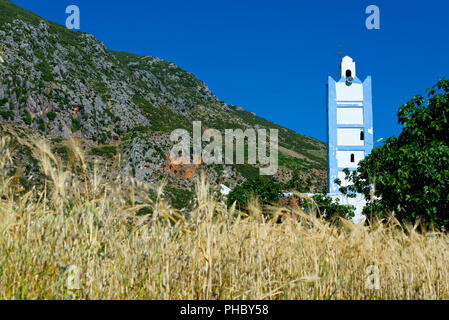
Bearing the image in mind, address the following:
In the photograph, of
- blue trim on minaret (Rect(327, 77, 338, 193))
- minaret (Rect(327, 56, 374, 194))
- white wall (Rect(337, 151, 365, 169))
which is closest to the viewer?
blue trim on minaret (Rect(327, 77, 338, 193))

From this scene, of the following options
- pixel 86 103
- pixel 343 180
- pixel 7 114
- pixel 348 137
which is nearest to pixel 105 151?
pixel 86 103

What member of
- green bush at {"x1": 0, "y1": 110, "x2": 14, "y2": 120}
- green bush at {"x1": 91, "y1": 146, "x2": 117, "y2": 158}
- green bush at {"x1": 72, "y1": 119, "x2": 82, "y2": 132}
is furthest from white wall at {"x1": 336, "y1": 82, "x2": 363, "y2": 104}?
green bush at {"x1": 0, "y1": 110, "x2": 14, "y2": 120}

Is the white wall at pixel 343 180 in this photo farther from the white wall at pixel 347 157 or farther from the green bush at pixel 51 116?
the green bush at pixel 51 116

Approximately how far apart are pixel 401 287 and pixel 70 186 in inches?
130

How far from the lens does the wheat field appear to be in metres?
3.13

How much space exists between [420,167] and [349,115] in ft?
95.3

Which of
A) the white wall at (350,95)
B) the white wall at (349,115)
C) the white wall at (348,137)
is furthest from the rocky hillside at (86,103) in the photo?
the white wall at (350,95)

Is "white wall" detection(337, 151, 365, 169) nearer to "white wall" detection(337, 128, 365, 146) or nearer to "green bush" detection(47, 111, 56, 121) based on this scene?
"white wall" detection(337, 128, 365, 146)

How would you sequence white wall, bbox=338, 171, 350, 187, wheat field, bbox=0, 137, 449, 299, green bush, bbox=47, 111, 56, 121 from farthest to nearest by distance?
green bush, bbox=47, 111, 56, 121
white wall, bbox=338, 171, 350, 187
wheat field, bbox=0, 137, 449, 299

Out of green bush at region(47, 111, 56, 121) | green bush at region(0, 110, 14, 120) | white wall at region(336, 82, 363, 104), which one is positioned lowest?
white wall at region(336, 82, 363, 104)

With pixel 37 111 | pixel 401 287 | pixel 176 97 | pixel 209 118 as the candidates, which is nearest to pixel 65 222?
pixel 401 287

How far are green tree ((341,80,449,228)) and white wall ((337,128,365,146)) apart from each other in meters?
23.2

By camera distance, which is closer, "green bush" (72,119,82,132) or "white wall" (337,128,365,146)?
"white wall" (337,128,365,146)

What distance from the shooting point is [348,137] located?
39594 millimetres
